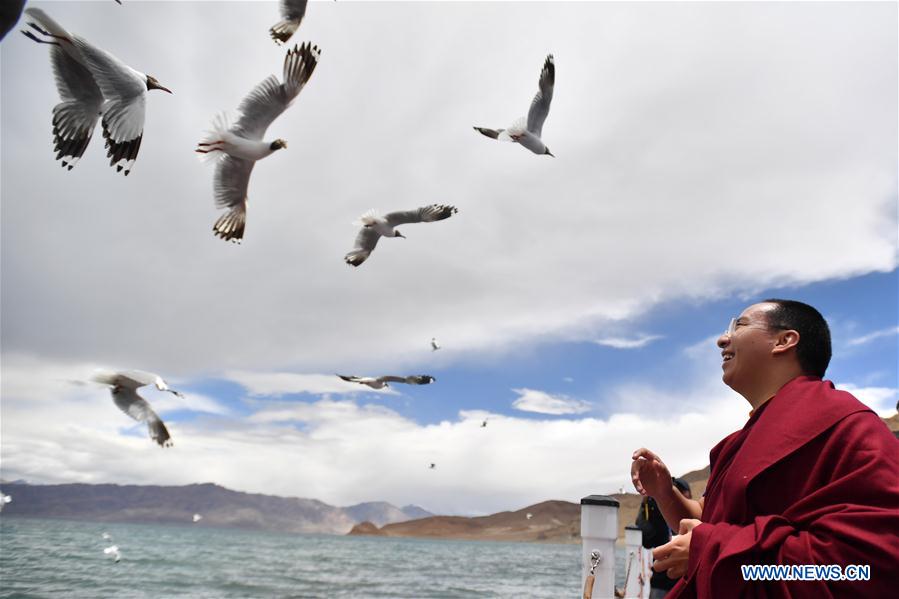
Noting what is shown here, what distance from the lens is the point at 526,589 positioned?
23281 mm

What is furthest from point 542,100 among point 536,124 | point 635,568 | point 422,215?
point 635,568

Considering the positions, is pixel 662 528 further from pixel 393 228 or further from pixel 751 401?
pixel 393 228

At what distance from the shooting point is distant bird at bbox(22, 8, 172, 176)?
4.52m

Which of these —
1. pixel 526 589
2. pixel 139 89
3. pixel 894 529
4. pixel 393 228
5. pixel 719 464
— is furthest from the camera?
pixel 526 589

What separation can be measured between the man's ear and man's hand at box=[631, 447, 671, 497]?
1.99ft

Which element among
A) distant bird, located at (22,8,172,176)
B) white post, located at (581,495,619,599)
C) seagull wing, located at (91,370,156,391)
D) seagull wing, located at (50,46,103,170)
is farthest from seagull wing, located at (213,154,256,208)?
white post, located at (581,495,619,599)

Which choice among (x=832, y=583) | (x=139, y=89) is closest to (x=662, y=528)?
(x=832, y=583)

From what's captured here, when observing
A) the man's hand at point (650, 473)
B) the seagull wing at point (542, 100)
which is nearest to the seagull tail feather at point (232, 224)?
the seagull wing at point (542, 100)

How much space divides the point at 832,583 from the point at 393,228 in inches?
429

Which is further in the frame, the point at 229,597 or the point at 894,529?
the point at 229,597

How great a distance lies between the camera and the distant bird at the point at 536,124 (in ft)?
36.3

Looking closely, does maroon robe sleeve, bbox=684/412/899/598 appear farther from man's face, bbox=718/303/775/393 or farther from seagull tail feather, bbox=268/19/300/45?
seagull tail feather, bbox=268/19/300/45

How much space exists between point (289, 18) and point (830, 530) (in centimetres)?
813

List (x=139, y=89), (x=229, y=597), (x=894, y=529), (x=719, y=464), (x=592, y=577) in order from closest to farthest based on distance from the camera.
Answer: (x=894, y=529)
(x=719, y=464)
(x=592, y=577)
(x=139, y=89)
(x=229, y=597)
